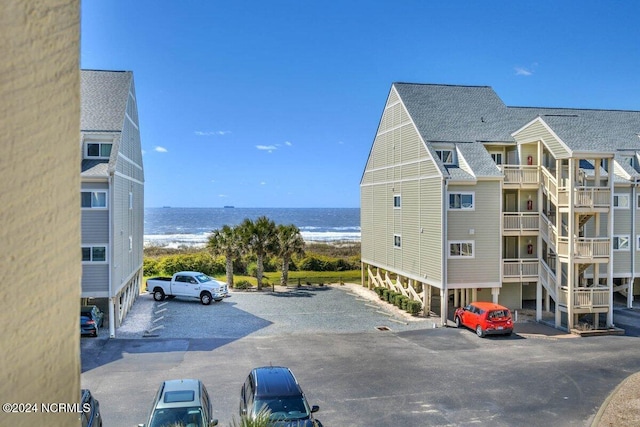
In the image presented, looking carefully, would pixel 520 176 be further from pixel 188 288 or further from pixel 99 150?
pixel 99 150

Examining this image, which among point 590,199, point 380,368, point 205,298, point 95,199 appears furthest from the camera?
point 205,298

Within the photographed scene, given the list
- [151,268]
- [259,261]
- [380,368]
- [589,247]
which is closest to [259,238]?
[259,261]

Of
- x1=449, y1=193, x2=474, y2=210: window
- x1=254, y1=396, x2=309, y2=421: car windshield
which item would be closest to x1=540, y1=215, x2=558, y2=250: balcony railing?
x1=449, y1=193, x2=474, y2=210: window

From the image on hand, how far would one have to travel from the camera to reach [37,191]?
1.00 m

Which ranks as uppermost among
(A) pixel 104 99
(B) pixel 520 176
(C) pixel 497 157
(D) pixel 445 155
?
(A) pixel 104 99

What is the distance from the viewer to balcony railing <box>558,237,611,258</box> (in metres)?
25.1

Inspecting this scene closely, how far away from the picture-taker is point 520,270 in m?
27.1

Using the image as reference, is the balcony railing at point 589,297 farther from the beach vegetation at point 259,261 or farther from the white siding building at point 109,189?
the white siding building at point 109,189

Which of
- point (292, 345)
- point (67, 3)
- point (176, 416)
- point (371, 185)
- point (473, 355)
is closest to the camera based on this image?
point (67, 3)

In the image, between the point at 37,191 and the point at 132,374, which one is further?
the point at 132,374

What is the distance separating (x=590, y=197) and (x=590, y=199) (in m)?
0.10

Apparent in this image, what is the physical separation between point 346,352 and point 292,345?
8.13ft

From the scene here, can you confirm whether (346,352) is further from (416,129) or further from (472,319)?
(416,129)

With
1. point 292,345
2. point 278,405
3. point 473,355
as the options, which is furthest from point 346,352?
point 278,405
